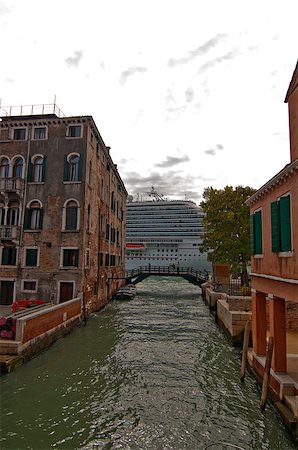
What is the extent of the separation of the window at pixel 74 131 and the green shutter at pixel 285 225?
54.5 feet

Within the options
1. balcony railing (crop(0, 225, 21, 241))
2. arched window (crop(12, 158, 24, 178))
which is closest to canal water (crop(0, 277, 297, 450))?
balcony railing (crop(0, 225, 21, 241))

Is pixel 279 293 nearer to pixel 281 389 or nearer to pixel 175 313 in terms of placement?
pixel 281 389

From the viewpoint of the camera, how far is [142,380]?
35.3 feet

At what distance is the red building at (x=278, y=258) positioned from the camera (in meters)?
7.89

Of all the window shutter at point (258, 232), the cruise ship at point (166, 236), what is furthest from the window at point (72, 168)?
the cruise ship at point (166, 236)

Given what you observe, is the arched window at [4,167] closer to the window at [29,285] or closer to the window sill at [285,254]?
the window at [29,285]

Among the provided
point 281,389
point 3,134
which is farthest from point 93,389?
point 3,134

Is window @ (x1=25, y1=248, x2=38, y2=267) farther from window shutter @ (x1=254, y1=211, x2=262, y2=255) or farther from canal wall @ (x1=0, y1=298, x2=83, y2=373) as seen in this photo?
window shutter @ (x1=254, y1=211, x2=262, y2=255)

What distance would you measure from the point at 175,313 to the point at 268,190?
642 inches

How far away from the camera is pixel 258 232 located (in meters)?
10.9

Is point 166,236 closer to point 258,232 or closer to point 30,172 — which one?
point 30,172

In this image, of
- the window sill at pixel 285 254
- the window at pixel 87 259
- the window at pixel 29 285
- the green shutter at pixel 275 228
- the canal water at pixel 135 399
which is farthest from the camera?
the window at pixel 87 259

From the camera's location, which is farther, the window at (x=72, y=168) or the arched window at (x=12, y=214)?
the arched window at (x=12, y=214)

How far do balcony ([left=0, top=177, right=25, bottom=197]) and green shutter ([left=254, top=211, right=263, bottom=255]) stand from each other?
1607cm
